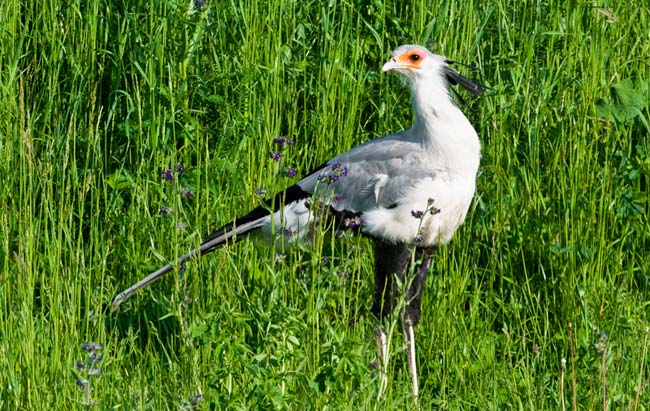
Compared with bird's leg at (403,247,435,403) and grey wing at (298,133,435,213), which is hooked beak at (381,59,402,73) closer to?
grey wing at (298,133,435,213)

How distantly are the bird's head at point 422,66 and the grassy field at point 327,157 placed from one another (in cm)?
16

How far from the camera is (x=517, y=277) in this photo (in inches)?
192

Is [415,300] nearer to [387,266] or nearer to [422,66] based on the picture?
[387,266]

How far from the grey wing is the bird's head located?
28 centimetres

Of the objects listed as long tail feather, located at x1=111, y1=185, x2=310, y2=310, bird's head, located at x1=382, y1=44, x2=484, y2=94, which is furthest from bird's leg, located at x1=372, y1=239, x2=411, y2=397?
bird's head, located at x1=382, y1=44, x2=484, y2=94

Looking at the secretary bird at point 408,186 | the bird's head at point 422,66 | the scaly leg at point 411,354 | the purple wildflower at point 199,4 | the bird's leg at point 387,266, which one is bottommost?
the scaly leg at point 411,354

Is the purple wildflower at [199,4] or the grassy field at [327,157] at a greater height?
the purple wildflower at [199,4]

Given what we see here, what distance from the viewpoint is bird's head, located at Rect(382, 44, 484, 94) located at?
477 centimetres

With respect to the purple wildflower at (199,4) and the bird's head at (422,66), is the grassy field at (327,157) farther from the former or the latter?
the bird's head at (422,66)

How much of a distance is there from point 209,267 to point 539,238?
4.55 feet

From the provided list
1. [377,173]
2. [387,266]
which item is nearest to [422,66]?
[377,173]

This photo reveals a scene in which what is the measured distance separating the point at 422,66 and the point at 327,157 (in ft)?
2.20

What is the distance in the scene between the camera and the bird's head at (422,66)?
4.77 m

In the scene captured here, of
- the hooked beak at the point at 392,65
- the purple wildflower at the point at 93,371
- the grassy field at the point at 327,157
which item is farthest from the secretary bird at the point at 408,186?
the purple wildflower at the point at 93,371
